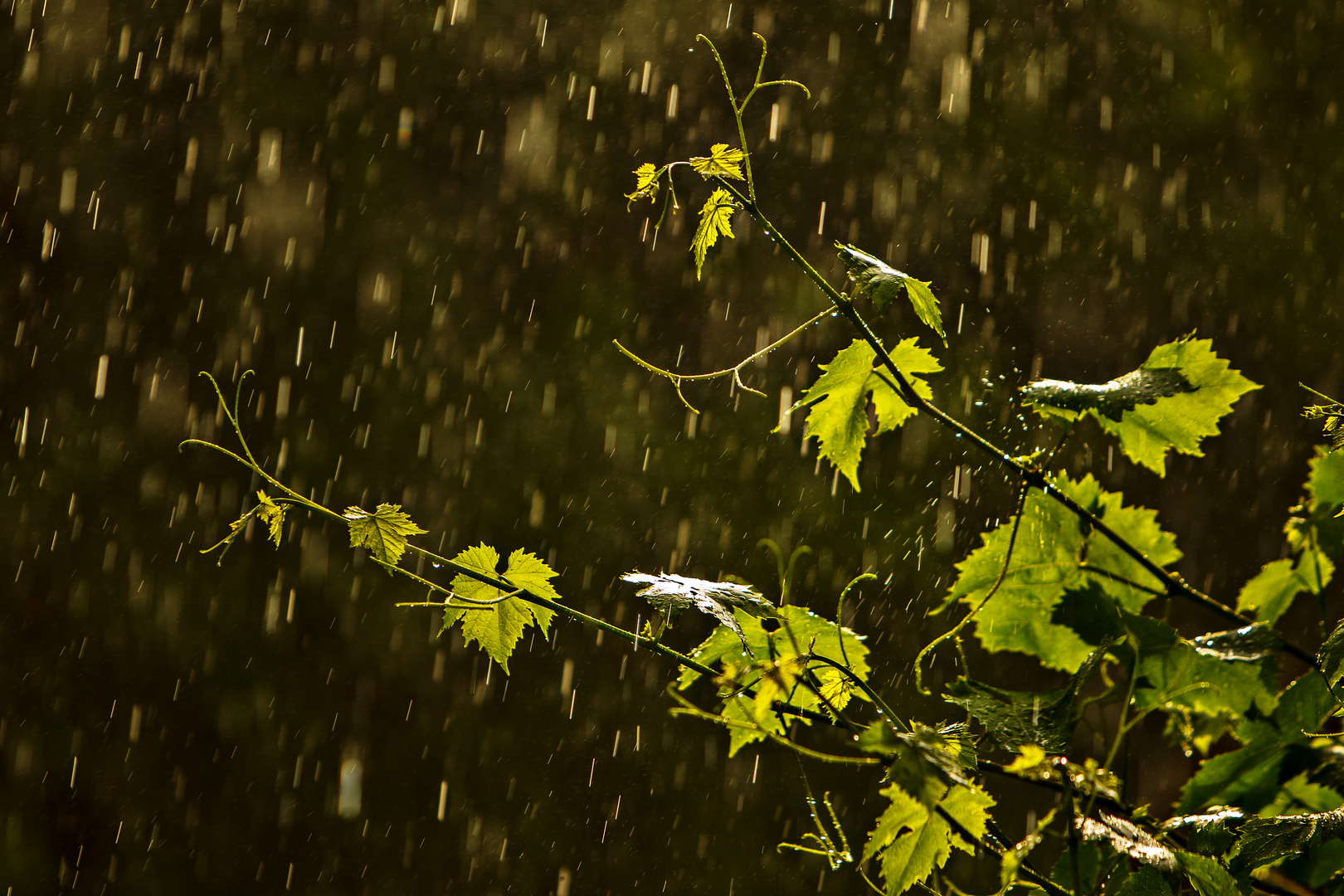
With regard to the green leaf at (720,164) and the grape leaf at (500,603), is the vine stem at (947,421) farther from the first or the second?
the grape leaf at (500,603)

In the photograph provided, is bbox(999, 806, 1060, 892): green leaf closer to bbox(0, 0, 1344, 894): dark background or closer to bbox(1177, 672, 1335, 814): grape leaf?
bbox(1177, 672, 1335, 814): grape leaf

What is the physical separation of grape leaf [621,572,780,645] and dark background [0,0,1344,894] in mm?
2150

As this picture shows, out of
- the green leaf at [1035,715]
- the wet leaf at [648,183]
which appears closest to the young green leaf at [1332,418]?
the green leaf at [1035,715]

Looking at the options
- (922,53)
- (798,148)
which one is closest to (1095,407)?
(798,148)

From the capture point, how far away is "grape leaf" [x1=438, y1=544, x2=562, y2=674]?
38 centimetres

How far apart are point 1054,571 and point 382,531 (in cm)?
29

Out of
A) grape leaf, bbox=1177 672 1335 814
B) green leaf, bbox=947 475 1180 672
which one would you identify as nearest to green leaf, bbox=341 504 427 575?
green leaf, bbox=947 475 1180 672

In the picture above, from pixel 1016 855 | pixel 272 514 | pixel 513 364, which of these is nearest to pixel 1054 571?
pixel 1016 855

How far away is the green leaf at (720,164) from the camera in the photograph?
1.11 ft

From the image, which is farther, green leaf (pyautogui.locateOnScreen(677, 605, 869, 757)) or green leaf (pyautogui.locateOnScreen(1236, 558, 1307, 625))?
green leaf (pyautogui.locateOnScreen(1236, 558, 1307, 625))

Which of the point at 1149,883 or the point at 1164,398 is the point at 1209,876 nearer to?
the point at 1149,883

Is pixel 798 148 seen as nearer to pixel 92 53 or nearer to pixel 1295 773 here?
pixel 92 53

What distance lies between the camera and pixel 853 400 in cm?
41

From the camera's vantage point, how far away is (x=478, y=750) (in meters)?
2.73
